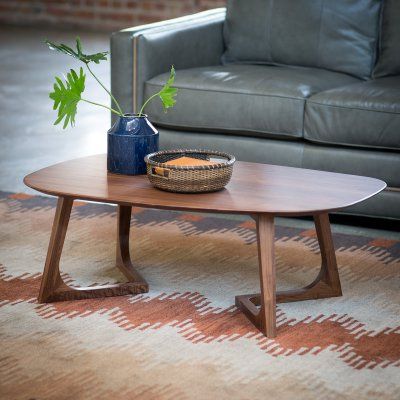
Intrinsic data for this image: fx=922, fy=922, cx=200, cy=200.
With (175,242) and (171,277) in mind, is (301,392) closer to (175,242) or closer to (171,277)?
(171,277)

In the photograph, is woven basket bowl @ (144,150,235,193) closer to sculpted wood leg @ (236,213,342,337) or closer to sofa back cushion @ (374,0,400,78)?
sculpted wood leg @ (236,213,342,337)

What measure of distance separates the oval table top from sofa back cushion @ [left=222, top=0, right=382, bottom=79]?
1.24 meters

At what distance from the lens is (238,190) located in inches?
95.0

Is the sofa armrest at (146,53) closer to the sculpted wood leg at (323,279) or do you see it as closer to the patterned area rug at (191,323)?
the patterned area rug at (191,323)

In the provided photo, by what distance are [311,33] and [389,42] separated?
0.32 metres

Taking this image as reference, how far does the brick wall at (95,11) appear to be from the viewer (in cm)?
830

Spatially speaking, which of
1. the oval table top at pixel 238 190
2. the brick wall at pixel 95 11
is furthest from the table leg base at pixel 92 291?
the brick wall at pixel 95 11

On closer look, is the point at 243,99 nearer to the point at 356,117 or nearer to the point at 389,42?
the point at 356,117

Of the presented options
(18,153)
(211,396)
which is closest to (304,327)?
(211,396)

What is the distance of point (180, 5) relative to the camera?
8.27m

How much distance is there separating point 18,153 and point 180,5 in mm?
4305

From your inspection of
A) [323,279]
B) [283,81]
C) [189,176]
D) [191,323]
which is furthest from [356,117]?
[191,323]

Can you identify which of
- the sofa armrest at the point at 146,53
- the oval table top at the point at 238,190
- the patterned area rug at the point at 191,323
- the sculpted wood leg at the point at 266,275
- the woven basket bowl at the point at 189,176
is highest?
the sofa armrest at the point at 146,53

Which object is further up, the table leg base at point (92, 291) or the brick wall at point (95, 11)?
the brick wall at point (95, 11)
